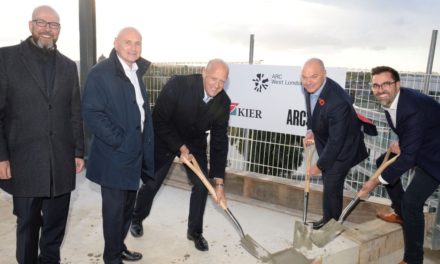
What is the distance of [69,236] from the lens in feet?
11.0

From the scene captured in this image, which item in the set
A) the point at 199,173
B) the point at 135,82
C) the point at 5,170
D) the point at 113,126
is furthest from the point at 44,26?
the point at 199,173

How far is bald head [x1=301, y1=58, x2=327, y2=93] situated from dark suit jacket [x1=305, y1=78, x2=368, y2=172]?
0.31 feet

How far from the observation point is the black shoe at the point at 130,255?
298 cm

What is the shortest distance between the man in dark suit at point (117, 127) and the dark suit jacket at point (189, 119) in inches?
12.1

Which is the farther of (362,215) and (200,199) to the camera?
(362,215)

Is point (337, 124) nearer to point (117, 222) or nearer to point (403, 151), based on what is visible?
point (403, 151)

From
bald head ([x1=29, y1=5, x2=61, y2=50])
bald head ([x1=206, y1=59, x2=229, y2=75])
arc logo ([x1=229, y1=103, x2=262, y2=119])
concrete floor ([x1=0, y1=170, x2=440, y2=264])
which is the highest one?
bald head ([x1=29, y1=5, x2=61, y2=50])

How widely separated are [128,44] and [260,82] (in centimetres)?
247

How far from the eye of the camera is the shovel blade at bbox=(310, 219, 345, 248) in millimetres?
2949

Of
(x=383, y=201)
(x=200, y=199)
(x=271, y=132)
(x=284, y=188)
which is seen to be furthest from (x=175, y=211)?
(x=383, y=201)

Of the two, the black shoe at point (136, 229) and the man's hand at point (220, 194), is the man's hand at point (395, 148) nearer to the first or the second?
the man's hand at point (220, 194)

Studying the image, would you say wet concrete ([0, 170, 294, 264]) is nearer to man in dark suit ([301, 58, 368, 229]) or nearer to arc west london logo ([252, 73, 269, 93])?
man in dark suit ([301, 58, 368, 229])

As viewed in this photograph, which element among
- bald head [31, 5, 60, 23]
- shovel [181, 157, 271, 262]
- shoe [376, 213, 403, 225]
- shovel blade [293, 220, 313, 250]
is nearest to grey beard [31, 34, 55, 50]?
bald head [31, 5, 60, 23]

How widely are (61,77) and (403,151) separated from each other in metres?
2.53
